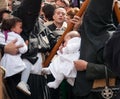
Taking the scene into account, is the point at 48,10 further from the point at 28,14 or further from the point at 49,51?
the point at 28,14

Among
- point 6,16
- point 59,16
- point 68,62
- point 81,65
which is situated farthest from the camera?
point 59,16

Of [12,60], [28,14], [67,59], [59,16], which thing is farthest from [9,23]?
[59,16]

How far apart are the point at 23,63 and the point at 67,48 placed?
2.22 feet

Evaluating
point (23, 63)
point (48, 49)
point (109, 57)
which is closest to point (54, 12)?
point (48, 49)

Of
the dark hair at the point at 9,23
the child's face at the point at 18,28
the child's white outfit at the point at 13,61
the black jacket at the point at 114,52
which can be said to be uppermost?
the black jacket at the point at 114,52

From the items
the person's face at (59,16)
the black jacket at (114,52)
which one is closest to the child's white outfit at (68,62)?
the black jacket at (114,52)

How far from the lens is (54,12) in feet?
20.0

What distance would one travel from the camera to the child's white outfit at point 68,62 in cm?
409

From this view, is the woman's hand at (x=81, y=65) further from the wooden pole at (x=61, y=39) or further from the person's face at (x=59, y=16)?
the person's face at (x=59, y=16)

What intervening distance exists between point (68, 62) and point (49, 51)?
834 millimetres

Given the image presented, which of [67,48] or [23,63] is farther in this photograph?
[23,63]

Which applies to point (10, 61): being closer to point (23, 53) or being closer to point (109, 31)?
point (23, 53)

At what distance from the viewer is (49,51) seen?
4.94 metres

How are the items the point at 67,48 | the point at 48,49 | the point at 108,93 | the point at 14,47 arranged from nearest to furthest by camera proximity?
the point at 108,93
the point at 67,48
the point at 14,47
the point at 48,49
